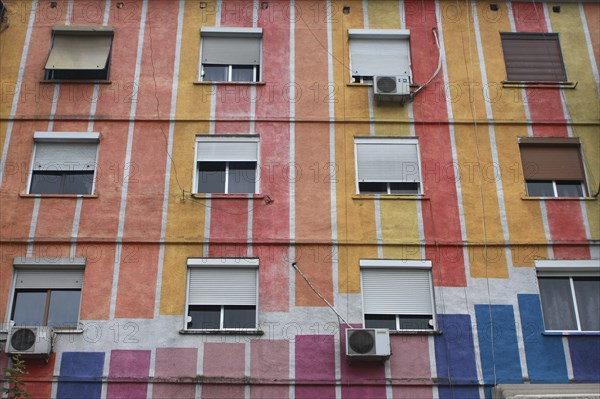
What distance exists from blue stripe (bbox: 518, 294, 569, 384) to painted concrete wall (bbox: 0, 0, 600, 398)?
4cm

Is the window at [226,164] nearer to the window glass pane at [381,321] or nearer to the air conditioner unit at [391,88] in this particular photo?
the air conditioner unit at [391,88]

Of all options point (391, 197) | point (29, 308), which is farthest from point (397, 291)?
point (29, 308)

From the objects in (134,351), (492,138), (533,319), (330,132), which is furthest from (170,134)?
(533,319)

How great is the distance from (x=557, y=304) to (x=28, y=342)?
938 centimetres

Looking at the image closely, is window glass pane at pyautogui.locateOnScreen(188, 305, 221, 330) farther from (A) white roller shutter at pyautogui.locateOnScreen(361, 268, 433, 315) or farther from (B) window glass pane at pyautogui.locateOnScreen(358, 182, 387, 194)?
(B) window glass pane at pyautogui.locateOnScreen(358, 182, 387, 194)

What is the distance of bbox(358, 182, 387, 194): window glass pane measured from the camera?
1448 cm

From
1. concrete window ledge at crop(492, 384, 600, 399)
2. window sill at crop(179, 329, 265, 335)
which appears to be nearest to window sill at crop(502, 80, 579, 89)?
concrete window ledge at crop(492, 384, 600, 399)

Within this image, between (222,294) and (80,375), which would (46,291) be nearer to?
(80,375)

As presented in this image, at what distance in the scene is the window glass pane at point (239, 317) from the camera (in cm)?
1324

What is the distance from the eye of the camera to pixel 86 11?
53.2 ft

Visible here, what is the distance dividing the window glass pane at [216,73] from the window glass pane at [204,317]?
502cm

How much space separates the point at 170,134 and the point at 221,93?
4.61 ft

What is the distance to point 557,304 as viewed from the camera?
13.5m

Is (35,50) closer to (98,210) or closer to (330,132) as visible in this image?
(98,210)
